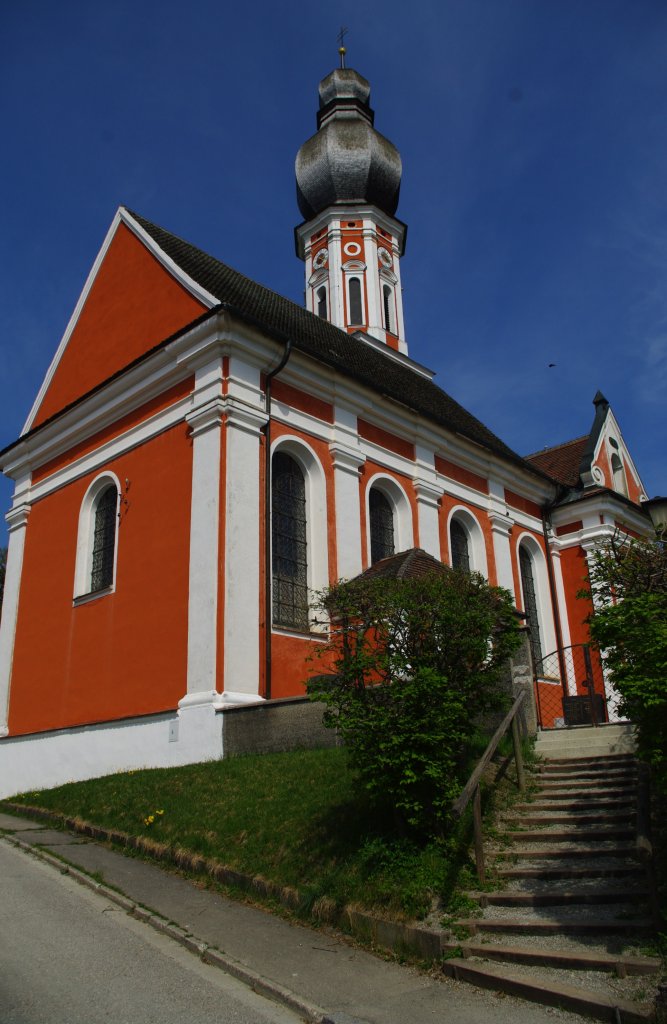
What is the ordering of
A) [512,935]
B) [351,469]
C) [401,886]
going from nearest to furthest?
1. [512,935]
2. [401,886]
3. [351,469]

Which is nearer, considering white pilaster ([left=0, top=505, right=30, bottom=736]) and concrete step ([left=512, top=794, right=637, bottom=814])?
concrete step ([left=512, top=794, right=637, bottom=814])

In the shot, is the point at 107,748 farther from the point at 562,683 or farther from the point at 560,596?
the point at 560,596

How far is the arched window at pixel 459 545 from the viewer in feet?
72.8

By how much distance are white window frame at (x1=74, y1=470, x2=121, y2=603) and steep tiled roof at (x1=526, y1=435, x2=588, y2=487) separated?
46.4 ft

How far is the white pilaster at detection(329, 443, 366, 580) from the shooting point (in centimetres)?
1761

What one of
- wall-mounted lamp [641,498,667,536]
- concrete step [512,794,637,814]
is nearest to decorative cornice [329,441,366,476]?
concrete step [512,794,637,814]

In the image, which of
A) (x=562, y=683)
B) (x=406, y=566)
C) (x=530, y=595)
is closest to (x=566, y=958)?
(x=406, y=566)

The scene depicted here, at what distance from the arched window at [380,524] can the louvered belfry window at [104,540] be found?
5.39 meters

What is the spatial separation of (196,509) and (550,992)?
10.8m

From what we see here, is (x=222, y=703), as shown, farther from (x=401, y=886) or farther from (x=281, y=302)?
(x=281, y=302)

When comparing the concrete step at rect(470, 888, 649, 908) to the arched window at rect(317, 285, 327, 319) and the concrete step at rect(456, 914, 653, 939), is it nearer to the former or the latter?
the concrete step at rect(456, 914, 653, 939)

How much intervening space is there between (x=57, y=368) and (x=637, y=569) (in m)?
16.8

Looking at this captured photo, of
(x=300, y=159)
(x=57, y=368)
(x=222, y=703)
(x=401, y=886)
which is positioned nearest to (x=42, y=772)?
Answer: (x=222, y=703)

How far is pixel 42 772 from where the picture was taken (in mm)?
16844
